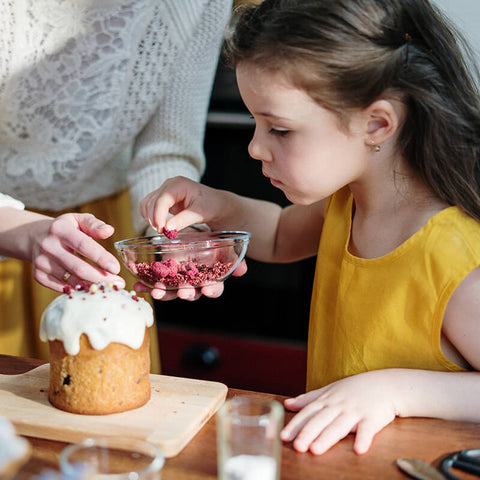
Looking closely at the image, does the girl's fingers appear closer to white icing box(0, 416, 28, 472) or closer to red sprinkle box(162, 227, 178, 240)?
white icing box(0, 416, 28, 472)

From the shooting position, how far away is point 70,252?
46.3 inches

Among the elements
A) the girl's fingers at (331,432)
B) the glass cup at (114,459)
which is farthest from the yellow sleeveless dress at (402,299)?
the glass cup at (114,459)

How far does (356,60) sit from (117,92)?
26.0 inches

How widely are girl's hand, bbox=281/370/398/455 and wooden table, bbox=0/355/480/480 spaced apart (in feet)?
0.04

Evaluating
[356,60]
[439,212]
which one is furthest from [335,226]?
[356,60]

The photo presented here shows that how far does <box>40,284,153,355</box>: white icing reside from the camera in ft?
3.04

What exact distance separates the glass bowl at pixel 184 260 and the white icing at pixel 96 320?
0.19 meters

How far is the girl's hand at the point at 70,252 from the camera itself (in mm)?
1095

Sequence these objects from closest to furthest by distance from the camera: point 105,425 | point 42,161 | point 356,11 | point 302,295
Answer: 1. point 105,425
2. point 356,11
3. point 42,161
4. point 302,295

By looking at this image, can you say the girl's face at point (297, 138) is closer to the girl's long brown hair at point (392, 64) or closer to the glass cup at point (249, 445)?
the girl's long brown hair at point (392, 64)

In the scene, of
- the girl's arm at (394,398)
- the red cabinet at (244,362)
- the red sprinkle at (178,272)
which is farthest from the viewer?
the red cabinet at (244,362)

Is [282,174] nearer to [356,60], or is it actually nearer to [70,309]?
[356,60]

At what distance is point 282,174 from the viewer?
3.69 ft

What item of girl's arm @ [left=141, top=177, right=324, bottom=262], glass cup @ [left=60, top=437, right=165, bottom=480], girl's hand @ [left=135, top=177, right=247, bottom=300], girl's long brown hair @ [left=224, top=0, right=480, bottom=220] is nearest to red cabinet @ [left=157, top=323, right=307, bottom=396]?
girl's arm @ [left=141, top=177, right=324, bottom=262]
